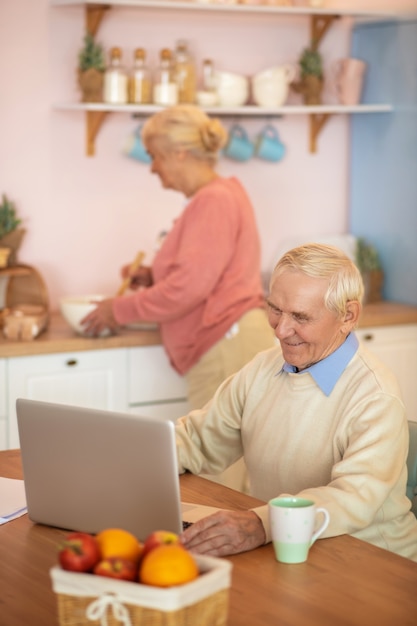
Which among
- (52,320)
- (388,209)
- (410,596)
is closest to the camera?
(410,596)

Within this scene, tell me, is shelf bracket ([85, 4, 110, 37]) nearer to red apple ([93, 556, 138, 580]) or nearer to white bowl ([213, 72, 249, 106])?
white bowl ([213, 72, 249, 106])

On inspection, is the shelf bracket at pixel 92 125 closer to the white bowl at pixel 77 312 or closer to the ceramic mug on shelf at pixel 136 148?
the ceramic mug on shelf at pixel 136 148

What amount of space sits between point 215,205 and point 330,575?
1831 millimetres

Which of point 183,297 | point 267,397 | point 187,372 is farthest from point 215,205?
point 267,397

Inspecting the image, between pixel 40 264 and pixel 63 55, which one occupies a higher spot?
pixel 63 55

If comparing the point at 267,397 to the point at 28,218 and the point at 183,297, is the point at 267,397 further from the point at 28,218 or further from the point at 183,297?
the point at 28,218

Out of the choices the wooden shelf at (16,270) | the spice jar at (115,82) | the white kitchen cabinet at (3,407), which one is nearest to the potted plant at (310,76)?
the spice jar at (115,82)

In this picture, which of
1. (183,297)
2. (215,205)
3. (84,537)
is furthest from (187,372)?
(84,537)

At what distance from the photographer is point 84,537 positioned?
1376 millimetres

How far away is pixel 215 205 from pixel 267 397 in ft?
4.16

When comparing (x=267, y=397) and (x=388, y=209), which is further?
(x=388, y=209)

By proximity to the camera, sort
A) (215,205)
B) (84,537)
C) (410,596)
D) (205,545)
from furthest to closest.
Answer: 1. (215,205)
2. (205,545)
3. (410,596)
4. (84,537)

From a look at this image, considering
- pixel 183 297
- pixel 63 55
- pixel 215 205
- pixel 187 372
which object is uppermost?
pixel 63 55

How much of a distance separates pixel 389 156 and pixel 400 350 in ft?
2.72
